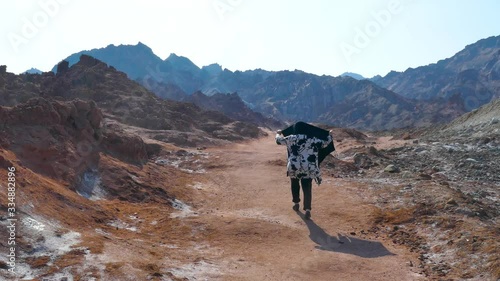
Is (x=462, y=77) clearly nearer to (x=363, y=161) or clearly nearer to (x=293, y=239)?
(x=363, y=161)

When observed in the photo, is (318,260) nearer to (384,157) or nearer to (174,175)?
(174,175)

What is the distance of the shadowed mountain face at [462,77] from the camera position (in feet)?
426

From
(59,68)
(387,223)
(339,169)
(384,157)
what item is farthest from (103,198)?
(59,68)

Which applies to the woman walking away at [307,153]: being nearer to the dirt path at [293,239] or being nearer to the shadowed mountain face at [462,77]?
the dirt path at [293,239]

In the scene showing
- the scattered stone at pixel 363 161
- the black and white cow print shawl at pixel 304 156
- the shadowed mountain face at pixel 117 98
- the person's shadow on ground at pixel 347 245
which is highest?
the shadowed mountain face at pixel 117 98

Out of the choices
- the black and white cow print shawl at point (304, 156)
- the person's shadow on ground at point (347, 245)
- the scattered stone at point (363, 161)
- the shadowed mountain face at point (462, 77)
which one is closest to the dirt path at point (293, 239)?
the person's shadow on ground at point (347, 245)

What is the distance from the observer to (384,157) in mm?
19328

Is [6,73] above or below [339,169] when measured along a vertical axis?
above

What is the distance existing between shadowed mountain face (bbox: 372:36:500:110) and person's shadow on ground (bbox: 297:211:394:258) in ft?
423

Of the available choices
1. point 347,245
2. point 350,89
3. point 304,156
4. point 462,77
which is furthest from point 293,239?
point 462,77

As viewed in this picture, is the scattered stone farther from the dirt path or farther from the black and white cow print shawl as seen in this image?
the black and white cow print shawl

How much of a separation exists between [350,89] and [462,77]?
3774 cm

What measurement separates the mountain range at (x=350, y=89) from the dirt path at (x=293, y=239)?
262ft

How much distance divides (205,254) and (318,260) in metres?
Result: 1.93
